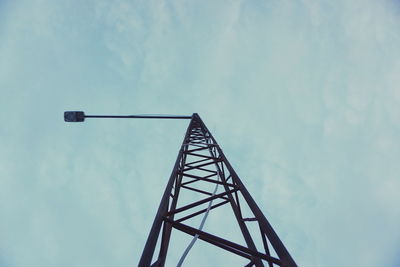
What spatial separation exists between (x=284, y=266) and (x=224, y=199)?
2.21 metres

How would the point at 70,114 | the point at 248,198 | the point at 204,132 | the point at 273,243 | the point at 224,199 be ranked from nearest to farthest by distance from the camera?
the point at 273,243 → the point at 248,198 → the point at 224,199 → the point at 70,114 → the point at 204,132

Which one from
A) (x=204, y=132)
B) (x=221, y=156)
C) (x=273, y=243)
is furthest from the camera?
(x=204, y=132)

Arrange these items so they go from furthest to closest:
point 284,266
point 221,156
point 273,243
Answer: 1. point 221,156
2. point 273,243
3. point 284,266

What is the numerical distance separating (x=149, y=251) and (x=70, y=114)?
6.12m

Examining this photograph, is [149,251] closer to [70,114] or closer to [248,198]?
[248,198]

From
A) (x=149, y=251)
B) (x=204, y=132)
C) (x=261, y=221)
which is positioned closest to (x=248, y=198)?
(x=261, y=221)

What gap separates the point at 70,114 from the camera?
22.2 ft

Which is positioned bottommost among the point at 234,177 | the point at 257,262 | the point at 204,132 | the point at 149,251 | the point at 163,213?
the point at 257,262

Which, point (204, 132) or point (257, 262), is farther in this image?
point (204, 132)

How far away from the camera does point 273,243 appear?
101 inches

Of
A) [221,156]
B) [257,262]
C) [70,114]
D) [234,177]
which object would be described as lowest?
[257,262]

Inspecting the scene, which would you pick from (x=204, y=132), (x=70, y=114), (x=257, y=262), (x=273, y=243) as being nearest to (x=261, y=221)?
(x=273, y=243)

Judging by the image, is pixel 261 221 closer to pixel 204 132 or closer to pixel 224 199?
pixel 224 199

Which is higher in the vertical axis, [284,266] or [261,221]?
[261,221]
